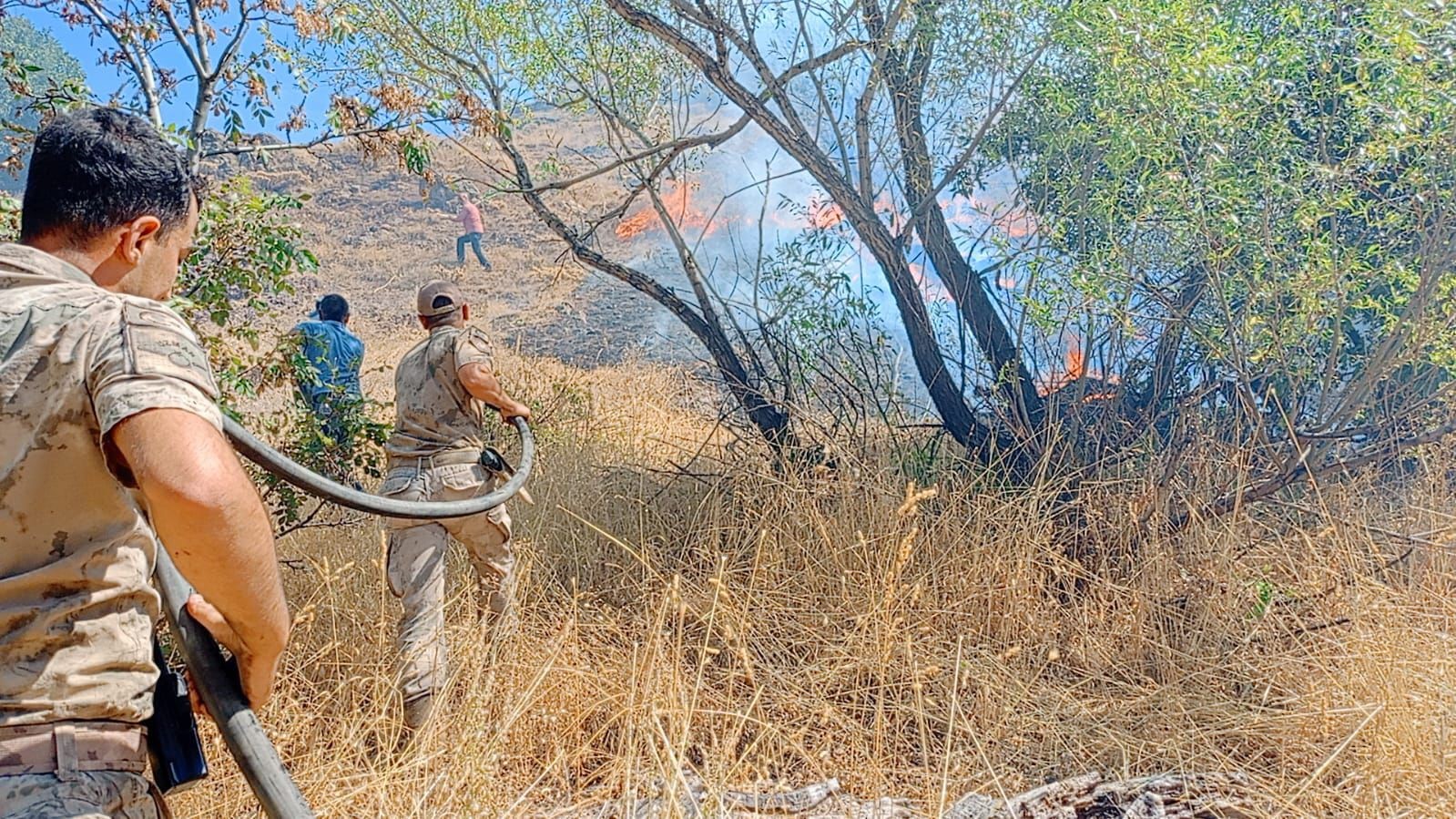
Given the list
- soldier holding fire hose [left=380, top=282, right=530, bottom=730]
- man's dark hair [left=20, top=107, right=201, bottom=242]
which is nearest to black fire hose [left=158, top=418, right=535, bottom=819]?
man's dark hair [left=20, top=107, right=201, bottom=242]

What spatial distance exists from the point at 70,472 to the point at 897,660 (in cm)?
303

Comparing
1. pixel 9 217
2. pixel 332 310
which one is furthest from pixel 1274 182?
pixel 332 310

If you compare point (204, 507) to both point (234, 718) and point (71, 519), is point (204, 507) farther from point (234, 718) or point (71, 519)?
point (234, 718)

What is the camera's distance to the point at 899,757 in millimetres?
3244

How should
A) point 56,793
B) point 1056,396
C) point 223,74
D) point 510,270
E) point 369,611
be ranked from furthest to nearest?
point 510,270
point 1056,396
point 369,611
point 223,74
point 56,793

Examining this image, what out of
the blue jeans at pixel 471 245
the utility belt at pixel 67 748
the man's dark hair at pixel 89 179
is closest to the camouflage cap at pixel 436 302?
the man's dark hair at pixel 89 179

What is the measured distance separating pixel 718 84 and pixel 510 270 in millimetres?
20912

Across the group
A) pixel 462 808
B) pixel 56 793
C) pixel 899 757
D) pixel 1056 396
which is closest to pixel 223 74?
pixel 462 808

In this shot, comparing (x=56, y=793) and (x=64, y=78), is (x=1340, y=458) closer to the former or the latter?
(x=56, y=793)

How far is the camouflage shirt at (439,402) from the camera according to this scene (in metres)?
4.07

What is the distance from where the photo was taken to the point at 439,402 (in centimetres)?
408

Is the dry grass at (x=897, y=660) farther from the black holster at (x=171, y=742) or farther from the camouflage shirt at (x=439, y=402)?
the black holster at (x=171, y=742)

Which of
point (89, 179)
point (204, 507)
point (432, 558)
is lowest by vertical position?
point (432, 558)

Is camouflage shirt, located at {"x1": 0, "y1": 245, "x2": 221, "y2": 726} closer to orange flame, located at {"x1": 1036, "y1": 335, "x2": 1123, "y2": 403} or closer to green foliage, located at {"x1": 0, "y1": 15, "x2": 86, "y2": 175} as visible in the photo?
green foliage, located at {"x1": 0, "y1": 15, "x2": 86, "y2": 175}
